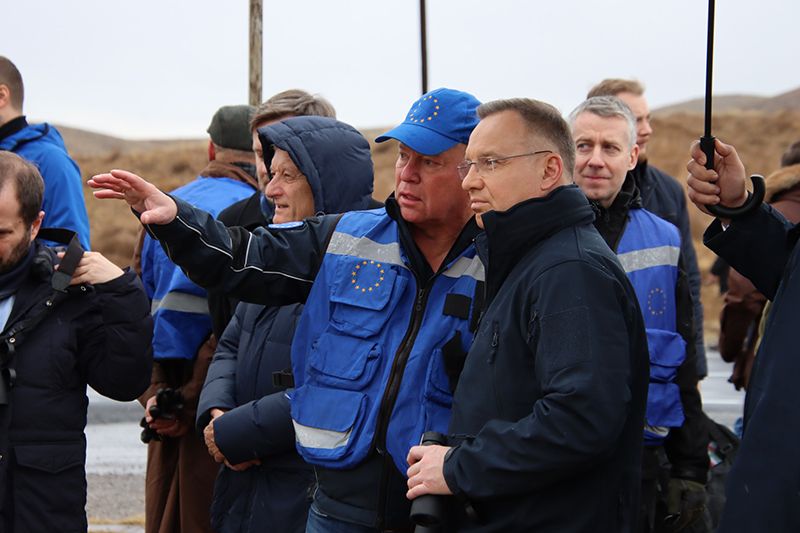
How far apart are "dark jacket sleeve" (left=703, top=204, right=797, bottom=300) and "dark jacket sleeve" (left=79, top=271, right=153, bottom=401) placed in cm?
Result: 196

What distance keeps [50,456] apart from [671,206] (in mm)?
3084

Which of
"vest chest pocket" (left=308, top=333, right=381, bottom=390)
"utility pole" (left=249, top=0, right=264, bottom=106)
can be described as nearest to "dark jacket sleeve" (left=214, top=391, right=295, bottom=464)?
"vest chest pocket" (left=308, top=333, right=381, bottom=390)

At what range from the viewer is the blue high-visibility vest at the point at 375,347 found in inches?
137

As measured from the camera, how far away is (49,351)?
4121 millimetres

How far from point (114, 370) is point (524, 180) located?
5.66 ft

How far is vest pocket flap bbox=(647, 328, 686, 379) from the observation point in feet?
14.3

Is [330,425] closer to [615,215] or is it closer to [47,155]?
[615,215]

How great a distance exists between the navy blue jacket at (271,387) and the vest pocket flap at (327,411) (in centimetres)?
53

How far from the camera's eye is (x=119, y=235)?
33.2 meters

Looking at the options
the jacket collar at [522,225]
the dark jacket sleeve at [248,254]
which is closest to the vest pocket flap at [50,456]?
the dark jacket sleeve at [248,254]

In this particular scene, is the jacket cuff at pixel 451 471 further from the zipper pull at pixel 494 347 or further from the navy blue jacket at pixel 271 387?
the navy blue jacket at pixel 271 387

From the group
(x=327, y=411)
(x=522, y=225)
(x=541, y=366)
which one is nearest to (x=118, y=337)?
(x=327, y=411)

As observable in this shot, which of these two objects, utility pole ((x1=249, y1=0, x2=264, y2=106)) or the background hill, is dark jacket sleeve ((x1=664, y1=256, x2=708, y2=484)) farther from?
the background hill

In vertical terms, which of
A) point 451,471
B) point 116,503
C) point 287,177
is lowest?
point 116,503
